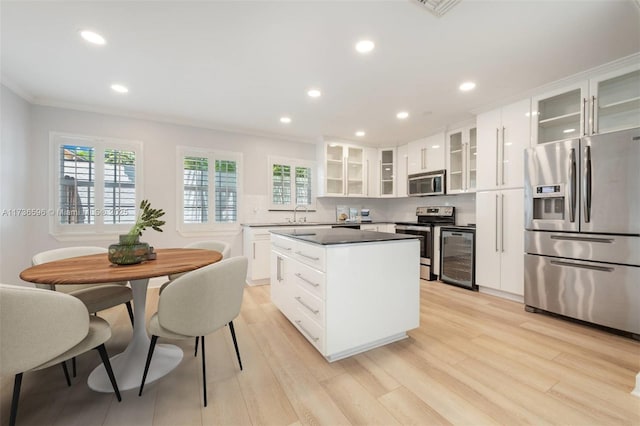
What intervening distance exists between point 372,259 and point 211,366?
1385mm

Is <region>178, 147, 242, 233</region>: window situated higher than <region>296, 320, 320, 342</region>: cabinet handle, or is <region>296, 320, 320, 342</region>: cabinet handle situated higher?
<region>178, 147, 242, 233</region>: window

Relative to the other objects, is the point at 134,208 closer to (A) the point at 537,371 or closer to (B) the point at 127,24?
(B) the point at 127,24

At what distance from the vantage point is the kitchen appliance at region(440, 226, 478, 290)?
3498 mm

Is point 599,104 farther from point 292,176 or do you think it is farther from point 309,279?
point 292,176

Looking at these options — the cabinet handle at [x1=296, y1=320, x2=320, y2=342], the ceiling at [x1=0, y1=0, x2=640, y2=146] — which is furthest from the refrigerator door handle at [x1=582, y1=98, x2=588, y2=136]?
the cabinet handle at [x1=296, y1=320, x2=320, y2=342]

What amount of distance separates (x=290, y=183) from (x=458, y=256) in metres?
2.96

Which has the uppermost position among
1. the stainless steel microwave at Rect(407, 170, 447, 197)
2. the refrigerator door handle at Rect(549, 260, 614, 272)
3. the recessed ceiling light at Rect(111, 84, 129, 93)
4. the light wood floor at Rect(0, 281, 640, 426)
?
the recessed ceiling light at Rect(111, 84, 129, 93)

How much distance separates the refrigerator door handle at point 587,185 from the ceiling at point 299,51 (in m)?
0.81

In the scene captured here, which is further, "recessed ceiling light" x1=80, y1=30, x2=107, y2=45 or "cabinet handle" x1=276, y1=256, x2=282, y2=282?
"cabinet handle" x1=276, y1=256, x2=282, y2=282

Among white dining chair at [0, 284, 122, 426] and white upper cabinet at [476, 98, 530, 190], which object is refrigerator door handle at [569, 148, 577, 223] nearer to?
white upper cabinet at [476, 98, 530, 190]

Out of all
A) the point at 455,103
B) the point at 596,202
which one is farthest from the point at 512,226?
the point at 455,103

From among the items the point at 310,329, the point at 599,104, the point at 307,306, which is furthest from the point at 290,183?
the point at 599,104

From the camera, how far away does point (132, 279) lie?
135 cm

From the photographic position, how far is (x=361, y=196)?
4.98 m
